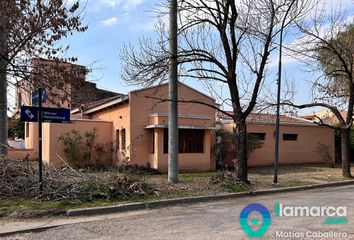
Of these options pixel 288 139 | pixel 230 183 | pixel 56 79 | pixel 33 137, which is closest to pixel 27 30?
pixel 56 79

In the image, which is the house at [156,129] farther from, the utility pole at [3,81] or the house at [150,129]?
the utility pole at [3,81]

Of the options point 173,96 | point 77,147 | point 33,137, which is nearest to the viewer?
point 173,96

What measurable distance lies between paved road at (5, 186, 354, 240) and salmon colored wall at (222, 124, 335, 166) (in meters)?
14.3

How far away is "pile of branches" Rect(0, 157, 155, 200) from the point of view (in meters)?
10.7

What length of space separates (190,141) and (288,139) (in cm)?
924

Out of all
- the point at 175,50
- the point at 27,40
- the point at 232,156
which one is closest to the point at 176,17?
the point at 175,50

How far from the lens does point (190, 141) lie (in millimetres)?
22094

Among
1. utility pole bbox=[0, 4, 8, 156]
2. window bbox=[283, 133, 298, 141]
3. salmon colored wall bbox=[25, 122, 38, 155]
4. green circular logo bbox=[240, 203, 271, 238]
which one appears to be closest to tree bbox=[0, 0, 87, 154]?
utility pole bbox=[0, 4, 8, 156]

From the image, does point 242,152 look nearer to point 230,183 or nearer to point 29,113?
point 230,183

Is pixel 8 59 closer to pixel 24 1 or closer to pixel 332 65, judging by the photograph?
pixel 24 1

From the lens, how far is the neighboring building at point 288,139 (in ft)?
84.2

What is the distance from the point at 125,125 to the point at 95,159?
2525mm

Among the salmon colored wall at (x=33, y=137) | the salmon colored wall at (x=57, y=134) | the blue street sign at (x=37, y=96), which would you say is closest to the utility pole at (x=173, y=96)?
the blue street sign at (x=37, y=96)

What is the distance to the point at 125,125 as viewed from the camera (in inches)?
845
